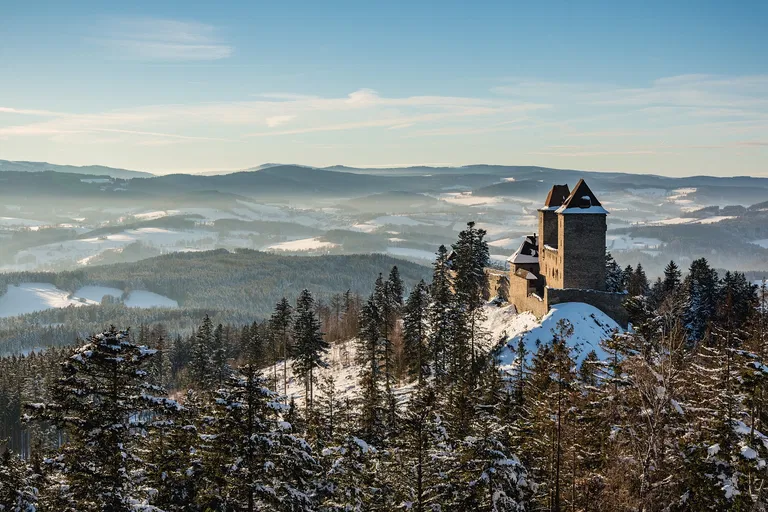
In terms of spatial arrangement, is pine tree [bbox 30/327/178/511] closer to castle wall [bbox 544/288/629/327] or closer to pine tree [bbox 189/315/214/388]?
pine tree [bbox 189/315/214/388]

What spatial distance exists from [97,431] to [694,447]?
2226 cm

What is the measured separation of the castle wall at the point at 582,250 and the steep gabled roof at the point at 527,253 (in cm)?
950

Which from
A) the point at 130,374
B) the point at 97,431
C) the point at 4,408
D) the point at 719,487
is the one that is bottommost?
the point at 4,408

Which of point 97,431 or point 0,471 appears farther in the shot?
point 0,471

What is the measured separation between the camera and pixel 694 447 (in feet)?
87.9

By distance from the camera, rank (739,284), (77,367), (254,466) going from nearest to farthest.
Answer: (77,367), (254,466), (739,284)

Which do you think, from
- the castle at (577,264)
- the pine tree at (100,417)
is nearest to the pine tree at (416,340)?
the castle at (577,264)

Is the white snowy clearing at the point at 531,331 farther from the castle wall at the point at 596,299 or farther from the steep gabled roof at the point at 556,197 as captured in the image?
the steep gabled roof at the point at 556,197

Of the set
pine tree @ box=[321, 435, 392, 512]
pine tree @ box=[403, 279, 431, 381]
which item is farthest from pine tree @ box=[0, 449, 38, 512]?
pine tree @ box=[403, 279, 431, 381]

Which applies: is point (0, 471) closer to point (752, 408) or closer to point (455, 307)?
point (752, 408)

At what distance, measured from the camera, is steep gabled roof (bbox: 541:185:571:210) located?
254ft

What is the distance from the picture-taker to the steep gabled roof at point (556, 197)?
3051 inches

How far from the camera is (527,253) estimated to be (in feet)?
265

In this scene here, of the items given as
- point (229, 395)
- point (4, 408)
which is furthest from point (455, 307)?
point (4, 408)
